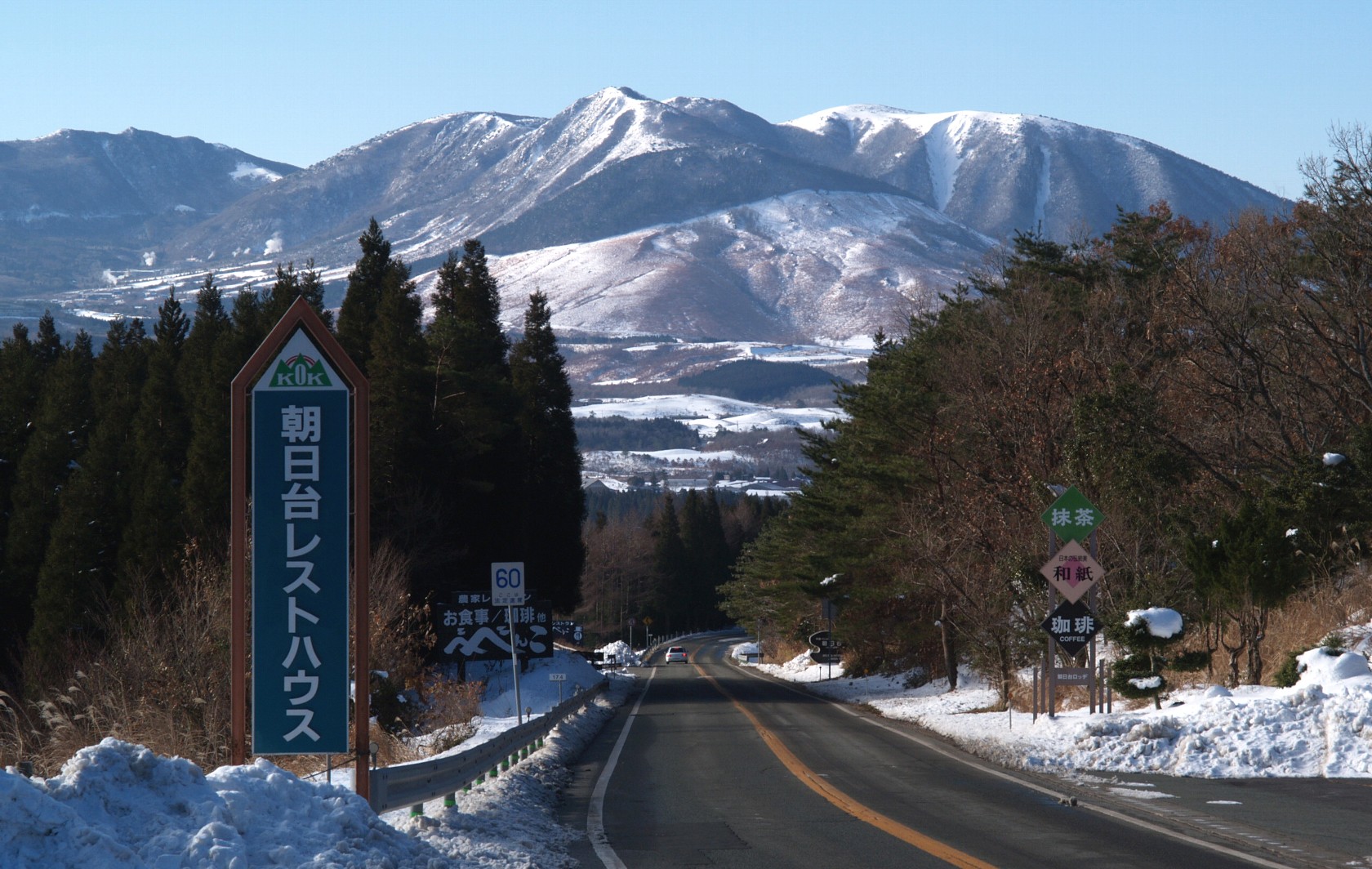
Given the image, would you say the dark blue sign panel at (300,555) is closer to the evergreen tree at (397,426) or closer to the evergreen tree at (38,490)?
the evergreen tree at (397,426)

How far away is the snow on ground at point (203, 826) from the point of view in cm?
730

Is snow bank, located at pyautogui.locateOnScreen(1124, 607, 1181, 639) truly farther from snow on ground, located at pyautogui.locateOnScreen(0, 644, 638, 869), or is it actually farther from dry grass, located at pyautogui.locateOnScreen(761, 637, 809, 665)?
dry grass, located at pyautogui.locateOnScreen(761, 637, 809, 665)

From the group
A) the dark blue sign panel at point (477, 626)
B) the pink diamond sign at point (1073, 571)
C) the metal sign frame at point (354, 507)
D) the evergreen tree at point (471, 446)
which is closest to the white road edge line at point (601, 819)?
the metal sign frame at point (354, 507)

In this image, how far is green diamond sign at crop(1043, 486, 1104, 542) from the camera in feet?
68.8

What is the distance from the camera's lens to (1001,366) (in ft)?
105

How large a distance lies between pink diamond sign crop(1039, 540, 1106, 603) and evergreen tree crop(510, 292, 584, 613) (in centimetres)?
3612

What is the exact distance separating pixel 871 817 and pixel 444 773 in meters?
4.01

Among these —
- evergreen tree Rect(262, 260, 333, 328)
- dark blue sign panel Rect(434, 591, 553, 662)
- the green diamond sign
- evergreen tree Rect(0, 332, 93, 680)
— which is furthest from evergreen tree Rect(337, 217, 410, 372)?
the green diamond sign

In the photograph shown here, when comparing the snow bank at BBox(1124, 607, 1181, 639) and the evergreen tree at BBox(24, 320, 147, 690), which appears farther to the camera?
the evergreen tree at BBox(24, 320, 147, 690)

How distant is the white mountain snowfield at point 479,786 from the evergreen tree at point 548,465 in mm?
28853

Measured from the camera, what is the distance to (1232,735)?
16125mm

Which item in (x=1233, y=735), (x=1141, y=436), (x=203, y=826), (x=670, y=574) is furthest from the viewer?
(x=670, y=574)

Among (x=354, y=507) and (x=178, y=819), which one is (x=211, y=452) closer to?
(x=354, y=507)

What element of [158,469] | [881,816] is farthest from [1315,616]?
[158,469]
